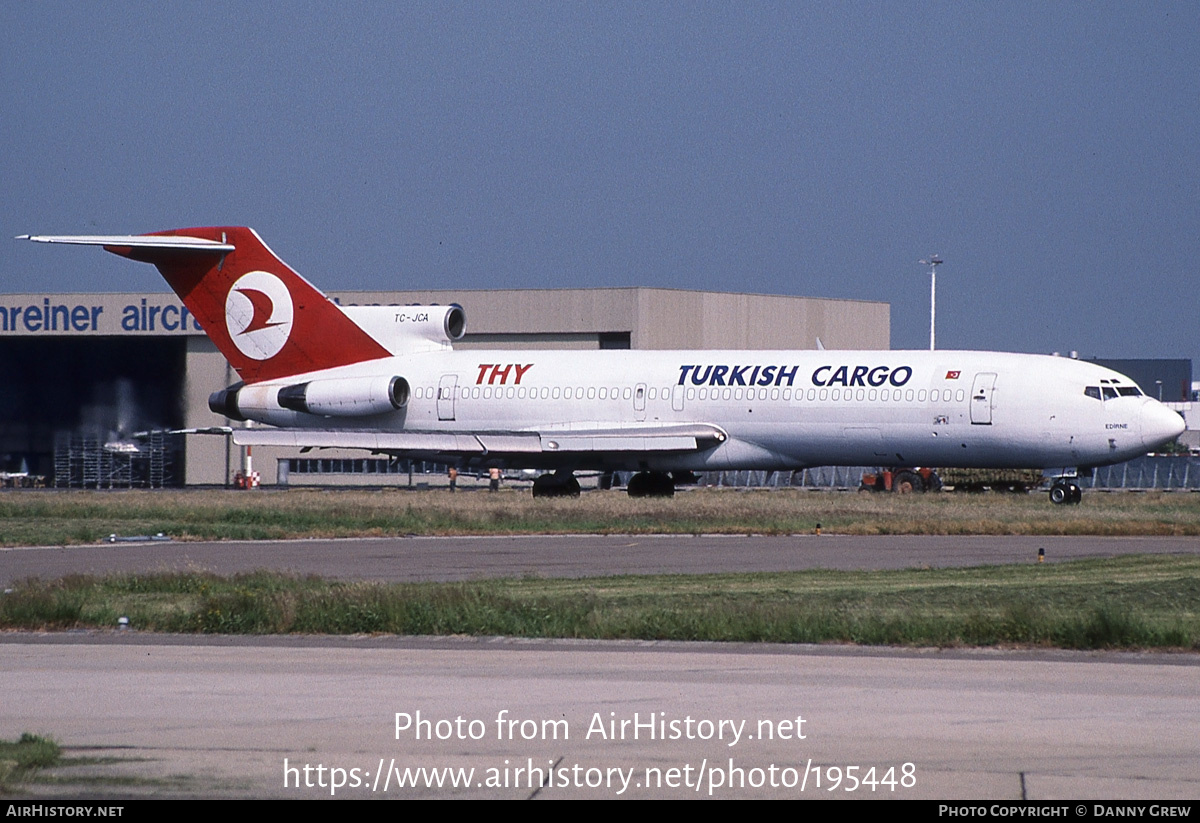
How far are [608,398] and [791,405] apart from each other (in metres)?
5.55

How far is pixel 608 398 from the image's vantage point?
149 feet

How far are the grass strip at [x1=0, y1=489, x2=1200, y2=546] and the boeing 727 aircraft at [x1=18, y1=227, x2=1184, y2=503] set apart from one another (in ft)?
4.52

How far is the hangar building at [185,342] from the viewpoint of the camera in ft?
233

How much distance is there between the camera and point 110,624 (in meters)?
17.0

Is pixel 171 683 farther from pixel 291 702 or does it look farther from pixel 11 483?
pixel 11 483

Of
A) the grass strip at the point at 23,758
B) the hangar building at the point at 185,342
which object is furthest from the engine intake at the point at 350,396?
the grass strip at the point at 23,758

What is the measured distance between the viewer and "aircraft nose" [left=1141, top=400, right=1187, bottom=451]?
39062 mm

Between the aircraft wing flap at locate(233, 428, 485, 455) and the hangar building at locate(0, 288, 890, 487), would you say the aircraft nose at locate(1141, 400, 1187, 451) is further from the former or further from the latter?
the hangar building at locate(0, 288, 890, 487)

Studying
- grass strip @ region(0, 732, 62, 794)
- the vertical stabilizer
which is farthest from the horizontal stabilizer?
grass strip @ region(0, 732, 62, 794)

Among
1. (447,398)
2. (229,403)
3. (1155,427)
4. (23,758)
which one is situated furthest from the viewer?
(229,403)

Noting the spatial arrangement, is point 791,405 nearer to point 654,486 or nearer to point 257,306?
point 654,486

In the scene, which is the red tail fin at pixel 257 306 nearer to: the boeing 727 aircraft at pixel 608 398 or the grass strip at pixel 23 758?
the boeing 727 aircraft at pixel 608 398

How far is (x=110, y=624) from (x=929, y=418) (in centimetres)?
2709

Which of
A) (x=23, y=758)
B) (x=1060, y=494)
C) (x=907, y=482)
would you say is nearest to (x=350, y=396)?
(x=1060, y=494)
